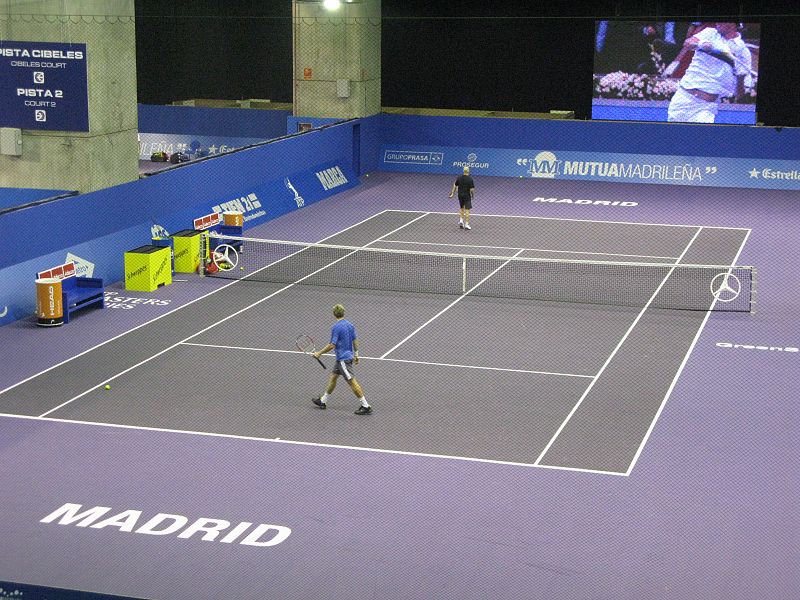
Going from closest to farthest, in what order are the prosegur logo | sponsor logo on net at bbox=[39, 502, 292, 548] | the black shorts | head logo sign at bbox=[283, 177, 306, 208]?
sponsor logo on net at bbox=[39, 502, 292, 548]
the black shorts
head logo sign at bbox=[283, 177, 306, 208]
the prosegur logo

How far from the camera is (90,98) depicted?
2712 cm

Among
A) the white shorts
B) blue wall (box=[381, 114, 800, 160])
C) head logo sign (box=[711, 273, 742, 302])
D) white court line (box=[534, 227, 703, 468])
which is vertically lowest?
white court line (box=[534, 227, 703, 468])

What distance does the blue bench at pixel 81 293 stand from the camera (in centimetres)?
2467

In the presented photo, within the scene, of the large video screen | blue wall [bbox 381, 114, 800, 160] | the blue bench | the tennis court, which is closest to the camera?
the tennis court

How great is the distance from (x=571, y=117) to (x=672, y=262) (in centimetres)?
1535

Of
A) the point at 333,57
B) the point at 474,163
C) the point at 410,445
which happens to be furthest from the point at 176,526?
the point at 474,163

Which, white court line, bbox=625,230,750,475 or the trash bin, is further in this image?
the trash bin

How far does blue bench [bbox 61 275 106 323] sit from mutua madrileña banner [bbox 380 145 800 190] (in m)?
19.0

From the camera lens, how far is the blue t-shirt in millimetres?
18891

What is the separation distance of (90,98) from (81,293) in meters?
4.46

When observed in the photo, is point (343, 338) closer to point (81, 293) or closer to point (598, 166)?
point (81, 293)

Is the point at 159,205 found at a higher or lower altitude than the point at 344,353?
higher

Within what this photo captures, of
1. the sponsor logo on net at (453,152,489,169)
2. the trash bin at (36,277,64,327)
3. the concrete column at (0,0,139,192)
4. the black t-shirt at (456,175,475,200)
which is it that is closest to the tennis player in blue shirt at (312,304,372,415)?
the trash bin at (36,277,64,327)

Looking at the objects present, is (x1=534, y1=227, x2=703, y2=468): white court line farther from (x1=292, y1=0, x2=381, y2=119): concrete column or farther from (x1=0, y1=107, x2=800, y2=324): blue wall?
(x1=292, y1=0, x2=381, y2=119): concrete column
